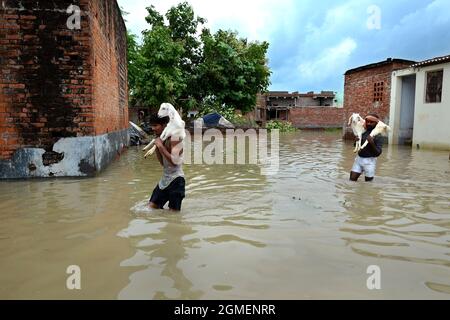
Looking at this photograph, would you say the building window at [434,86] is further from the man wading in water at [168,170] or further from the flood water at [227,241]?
the man wading in water at [168,170]

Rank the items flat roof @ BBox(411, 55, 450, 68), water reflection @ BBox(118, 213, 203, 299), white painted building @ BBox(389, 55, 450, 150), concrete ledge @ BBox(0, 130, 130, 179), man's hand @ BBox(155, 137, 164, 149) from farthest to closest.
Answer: white painted building @ BBox(389, 55, 450, 150) < flat roof @ BBox(411, 55, 450, 68) < concrete ledge @ BBox(0, 130, 130, 179) < man's hand @ BBox(155, 137, 164, 149) < water reflection @ BBox(118, 213, 203, 299)

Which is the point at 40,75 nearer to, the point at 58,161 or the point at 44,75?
the point at 44,75

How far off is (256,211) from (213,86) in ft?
72.6

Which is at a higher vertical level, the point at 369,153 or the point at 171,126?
the point at 171,126

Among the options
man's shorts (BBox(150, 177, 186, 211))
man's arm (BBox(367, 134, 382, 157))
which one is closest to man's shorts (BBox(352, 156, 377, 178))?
man's arm (BBox(367, 134, 382, 157))

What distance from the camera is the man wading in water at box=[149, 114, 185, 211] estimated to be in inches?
180

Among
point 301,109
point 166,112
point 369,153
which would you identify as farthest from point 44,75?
point 301,109

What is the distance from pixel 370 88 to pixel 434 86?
449 centimetres

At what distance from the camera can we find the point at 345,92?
2291 centimetres

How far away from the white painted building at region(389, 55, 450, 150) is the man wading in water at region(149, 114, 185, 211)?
14.0 meters

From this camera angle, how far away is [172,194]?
4812mm

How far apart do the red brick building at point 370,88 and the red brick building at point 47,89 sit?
15.8 meters

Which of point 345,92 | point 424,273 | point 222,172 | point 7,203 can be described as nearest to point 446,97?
point 345,92

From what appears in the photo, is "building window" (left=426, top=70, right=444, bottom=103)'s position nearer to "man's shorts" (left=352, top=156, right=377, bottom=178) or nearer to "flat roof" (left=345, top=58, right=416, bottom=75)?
"flat roof" (left=345, top=58, right=416, bottom=75)
